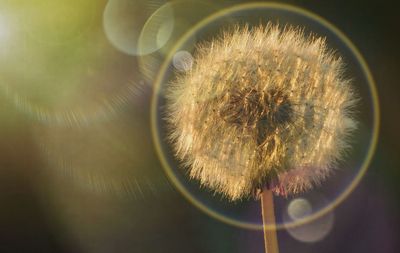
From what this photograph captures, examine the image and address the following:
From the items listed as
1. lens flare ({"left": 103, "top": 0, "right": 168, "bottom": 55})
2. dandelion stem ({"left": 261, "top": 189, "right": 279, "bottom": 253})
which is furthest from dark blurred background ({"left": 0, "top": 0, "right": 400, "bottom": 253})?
dandelion stem ({"left": 261, "top": 189, "right": 279, "bottom": 253})

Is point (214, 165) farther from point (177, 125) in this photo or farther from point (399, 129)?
point (399, 129)

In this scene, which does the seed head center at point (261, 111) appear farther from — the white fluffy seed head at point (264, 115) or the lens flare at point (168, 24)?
the lens flare at point (168, 24)

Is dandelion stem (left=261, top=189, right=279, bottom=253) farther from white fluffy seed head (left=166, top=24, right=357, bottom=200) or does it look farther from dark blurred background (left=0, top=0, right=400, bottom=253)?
dark blurred background (left=0, top=0, right=400, bottom=253)

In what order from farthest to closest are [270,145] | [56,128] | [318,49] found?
1. [56,128]
2. [318,49]
3. [270,145]

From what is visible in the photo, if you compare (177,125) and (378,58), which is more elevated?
(378,58)

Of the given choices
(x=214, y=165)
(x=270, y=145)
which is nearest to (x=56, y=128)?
(x=214, y=165)

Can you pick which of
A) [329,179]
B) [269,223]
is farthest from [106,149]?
[269,223]

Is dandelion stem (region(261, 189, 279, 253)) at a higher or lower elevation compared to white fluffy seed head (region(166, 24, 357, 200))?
lower
